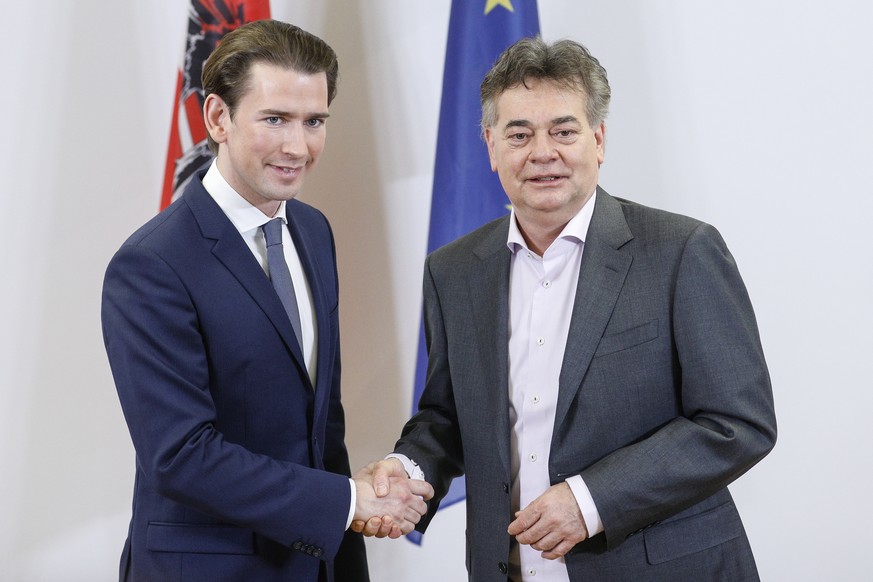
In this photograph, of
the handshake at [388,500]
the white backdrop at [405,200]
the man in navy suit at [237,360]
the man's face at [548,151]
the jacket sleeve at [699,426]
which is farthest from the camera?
the white backdrop at [405,200]

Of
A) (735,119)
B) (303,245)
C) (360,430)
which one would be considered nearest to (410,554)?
(360,430)

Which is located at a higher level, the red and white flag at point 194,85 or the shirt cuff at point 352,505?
the red and white flag at point 194,85

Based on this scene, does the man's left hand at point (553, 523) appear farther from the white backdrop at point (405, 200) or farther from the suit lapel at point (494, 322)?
the white backdrop at point (405, 200)

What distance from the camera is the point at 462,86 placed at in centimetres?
336

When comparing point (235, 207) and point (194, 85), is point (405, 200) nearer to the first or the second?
point (194, 85)

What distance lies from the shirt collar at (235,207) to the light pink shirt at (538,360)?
632 millimetres

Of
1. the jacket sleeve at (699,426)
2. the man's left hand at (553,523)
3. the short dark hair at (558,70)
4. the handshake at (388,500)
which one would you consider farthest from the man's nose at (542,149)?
the handshake at (388,500)

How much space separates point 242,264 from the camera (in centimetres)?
210

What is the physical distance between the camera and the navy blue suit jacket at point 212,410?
1.99 metres

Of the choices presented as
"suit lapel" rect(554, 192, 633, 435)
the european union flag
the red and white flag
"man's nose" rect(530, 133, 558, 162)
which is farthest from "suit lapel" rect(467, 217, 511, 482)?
the red and white flag

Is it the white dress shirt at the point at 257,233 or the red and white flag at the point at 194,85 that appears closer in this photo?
the white dress shirt at the point at 257,233

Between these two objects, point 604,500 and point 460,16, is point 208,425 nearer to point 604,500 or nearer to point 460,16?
point 604,500

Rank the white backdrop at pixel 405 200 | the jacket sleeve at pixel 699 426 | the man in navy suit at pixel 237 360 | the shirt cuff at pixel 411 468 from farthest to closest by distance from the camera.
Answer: the white backdrop at pixel 405 200, the shirt cuff at pixel 411 468, the man in navy suit at pixel 237 360, the jacket sleeve at pixel 699 426

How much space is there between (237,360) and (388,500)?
508mm
